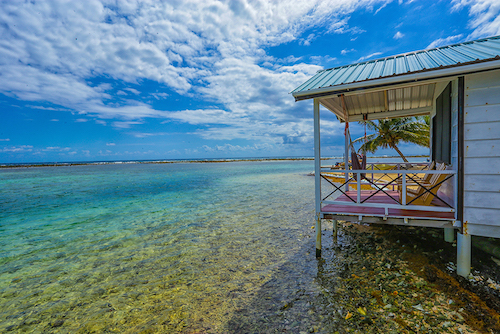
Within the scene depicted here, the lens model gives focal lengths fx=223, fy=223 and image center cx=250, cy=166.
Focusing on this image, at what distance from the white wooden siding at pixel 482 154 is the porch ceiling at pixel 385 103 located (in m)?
2.21

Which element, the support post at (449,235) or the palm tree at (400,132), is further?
the palm tree at (400,132)

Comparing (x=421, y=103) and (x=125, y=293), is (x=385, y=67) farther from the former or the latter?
(x=125, y=293)

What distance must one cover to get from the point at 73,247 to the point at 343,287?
810 cm

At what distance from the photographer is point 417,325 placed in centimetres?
326

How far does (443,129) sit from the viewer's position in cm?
583

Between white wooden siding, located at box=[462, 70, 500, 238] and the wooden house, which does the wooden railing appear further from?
white wooden siding, located at box=[462, 70, 500, 238]

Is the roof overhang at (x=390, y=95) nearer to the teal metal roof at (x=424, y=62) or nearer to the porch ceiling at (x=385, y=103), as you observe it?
the porch ceiling at (x=385, y=103)

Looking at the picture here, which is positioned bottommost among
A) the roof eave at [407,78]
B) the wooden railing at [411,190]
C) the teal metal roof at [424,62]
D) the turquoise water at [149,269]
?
the turquoise water at [149,269]

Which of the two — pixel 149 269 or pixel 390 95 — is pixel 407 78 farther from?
pixel 149 269

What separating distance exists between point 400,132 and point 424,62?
62.7 feet

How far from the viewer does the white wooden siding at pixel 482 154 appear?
3.91 meters

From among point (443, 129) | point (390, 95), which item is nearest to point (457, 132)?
point (443, 129)

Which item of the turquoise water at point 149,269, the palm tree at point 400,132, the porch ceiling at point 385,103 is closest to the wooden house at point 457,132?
the porch ceiling at point 385,103

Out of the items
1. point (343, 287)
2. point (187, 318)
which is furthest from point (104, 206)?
point (343, 287)
